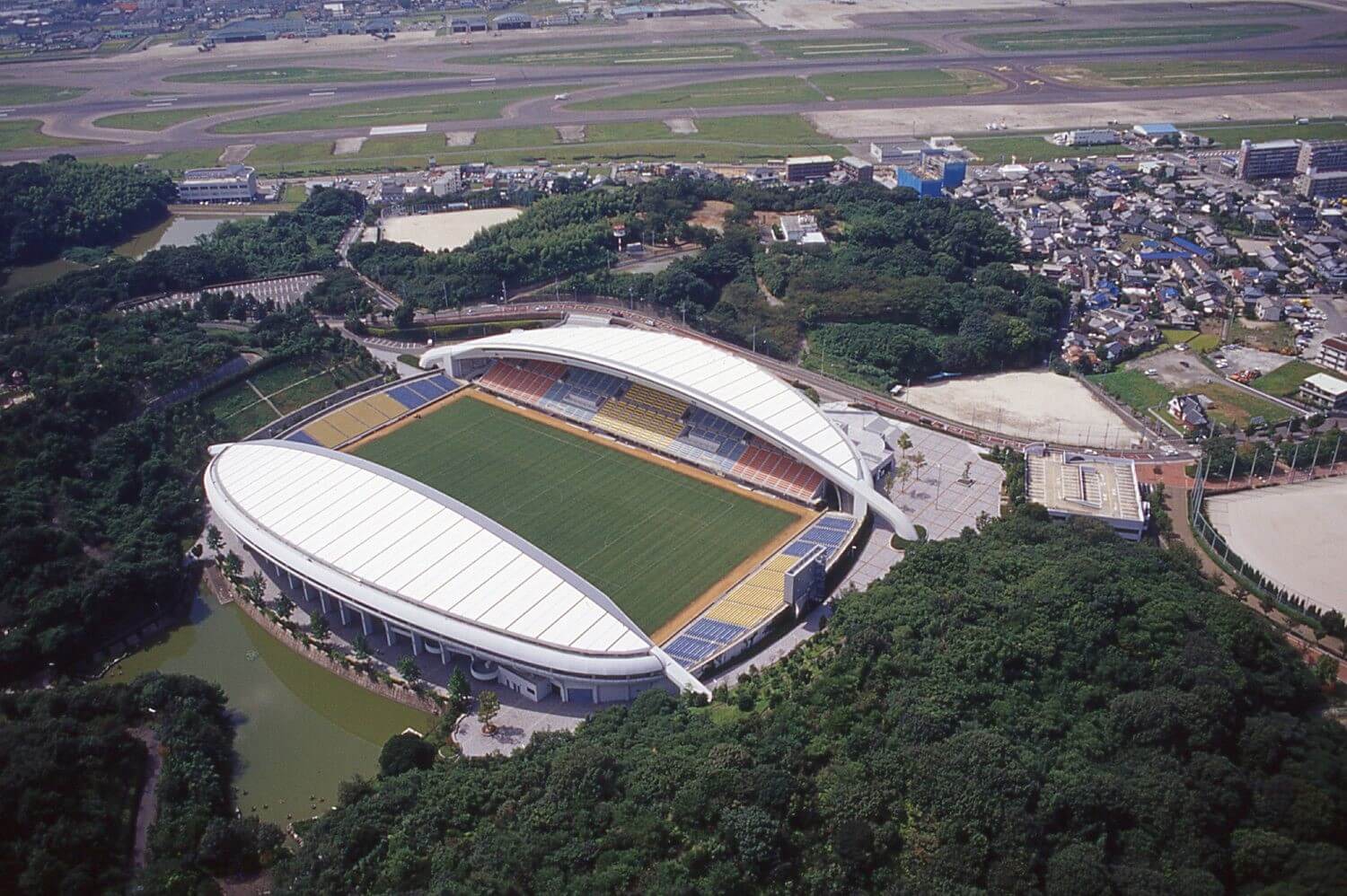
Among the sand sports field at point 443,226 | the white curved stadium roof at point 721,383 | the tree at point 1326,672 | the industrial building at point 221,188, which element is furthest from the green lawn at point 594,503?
the industrial building at point 221,188

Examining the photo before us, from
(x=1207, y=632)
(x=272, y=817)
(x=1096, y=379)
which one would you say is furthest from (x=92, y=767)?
(x=1096, y=379)

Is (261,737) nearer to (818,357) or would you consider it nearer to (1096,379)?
(818,357)

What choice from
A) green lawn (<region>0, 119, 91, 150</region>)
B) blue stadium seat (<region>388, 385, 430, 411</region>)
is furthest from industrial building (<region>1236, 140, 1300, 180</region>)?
green lawn (<region>0, 119, 91, 150</region>)

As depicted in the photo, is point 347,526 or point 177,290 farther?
point 177,290

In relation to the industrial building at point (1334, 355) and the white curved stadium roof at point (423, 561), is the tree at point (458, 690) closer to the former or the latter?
the white curved stadium roof at point (423, 561)

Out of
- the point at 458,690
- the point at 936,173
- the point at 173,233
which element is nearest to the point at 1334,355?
the point at 936,173
